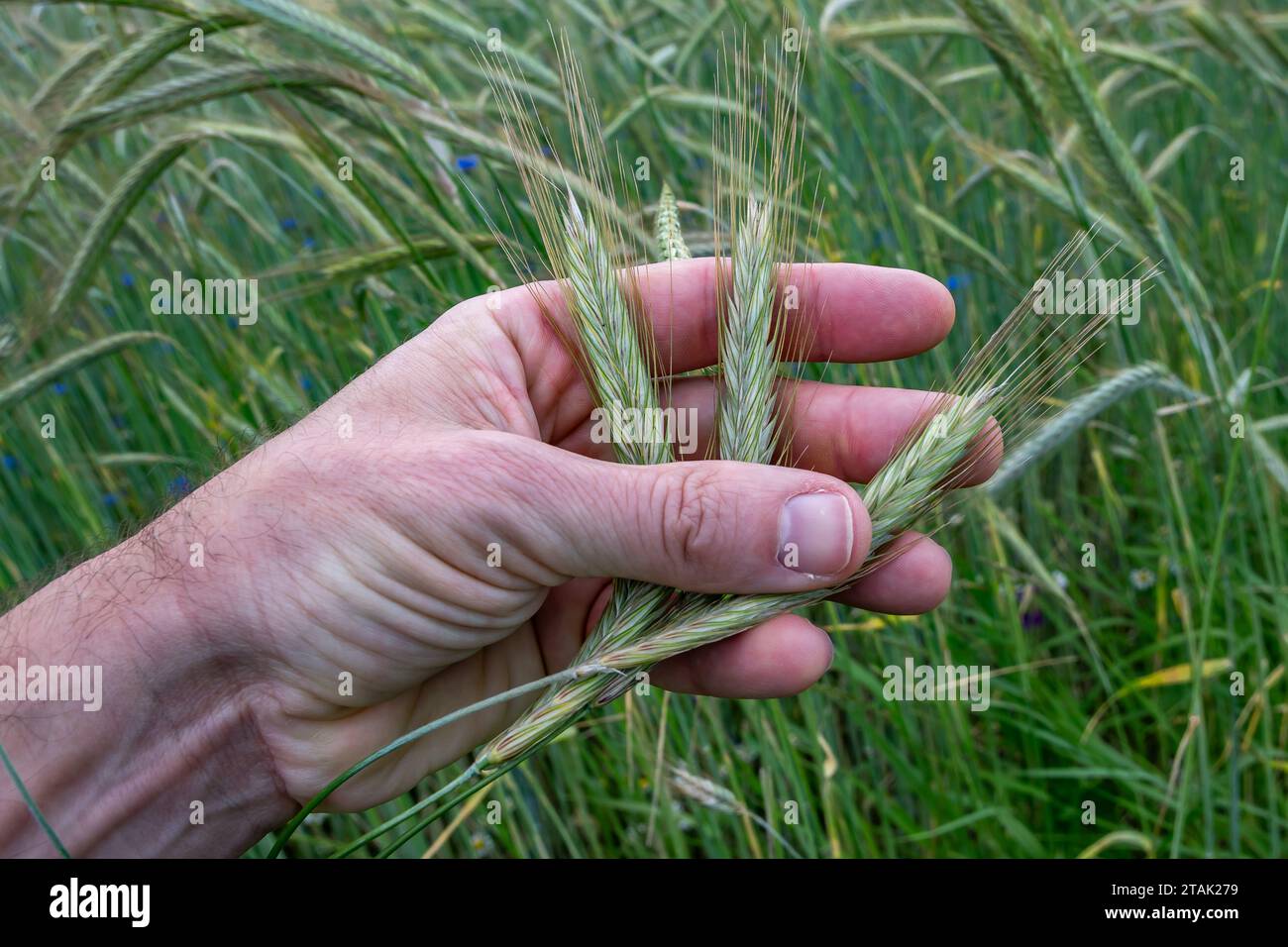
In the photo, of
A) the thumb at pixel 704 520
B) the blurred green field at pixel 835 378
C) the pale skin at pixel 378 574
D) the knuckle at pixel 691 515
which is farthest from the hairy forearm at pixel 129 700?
the knuckle at pixel 691 515

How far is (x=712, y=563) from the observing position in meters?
1.15

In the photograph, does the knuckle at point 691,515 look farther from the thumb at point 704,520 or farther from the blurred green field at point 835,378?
the blurred green field at point 835,378

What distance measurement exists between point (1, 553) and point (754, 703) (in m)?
1.39

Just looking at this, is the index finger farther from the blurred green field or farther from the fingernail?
the fingernail

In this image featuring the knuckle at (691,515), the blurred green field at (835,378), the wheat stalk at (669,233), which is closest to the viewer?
the knuckle at (691,515)

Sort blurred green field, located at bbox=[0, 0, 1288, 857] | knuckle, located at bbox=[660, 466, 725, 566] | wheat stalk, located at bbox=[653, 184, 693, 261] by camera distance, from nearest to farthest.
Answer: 1. knuckle, located at bbox=[660, 466, 725, 566]
2. wheat stalk, located at bbox=[653, 184, 693, 261]
3. blurred green field, located at bbox=[0, 0, 1288, 857]

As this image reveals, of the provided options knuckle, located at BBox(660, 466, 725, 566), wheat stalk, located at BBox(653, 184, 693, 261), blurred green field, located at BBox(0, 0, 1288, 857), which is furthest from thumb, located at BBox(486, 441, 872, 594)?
blurred green field, located at BBox(0, 0, 1288, 857)

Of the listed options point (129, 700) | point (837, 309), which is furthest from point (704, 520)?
point (129, 700)

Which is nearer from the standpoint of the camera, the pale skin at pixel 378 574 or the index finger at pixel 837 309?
the pale skin at pixel 378 574

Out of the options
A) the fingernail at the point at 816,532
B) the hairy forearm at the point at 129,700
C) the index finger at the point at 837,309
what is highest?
the index finger at the point at 837,309

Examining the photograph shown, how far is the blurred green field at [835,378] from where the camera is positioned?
1.48 m

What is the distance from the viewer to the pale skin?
1169mm
